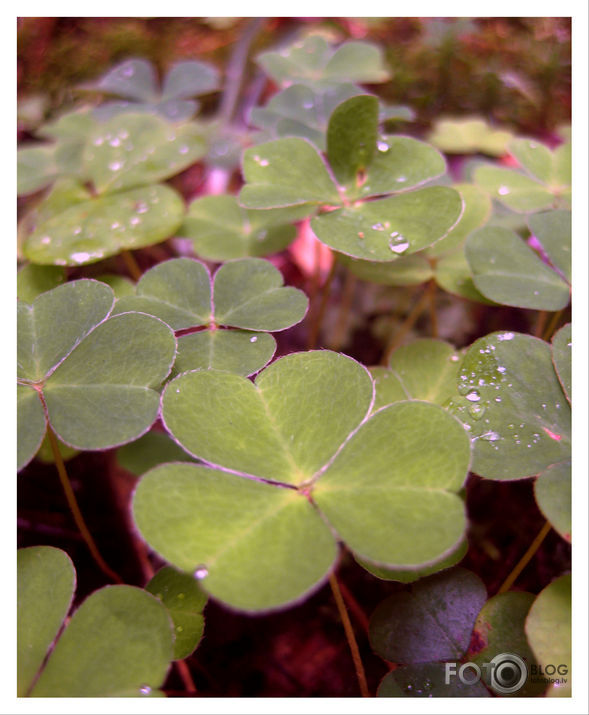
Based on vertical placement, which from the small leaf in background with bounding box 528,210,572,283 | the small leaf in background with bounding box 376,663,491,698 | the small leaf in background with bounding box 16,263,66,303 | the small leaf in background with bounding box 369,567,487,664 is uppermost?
the small leaf in background with bounding box 528,210,572,283

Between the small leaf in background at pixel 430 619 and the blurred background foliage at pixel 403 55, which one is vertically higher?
the blurred background foliage at pixel 403 55

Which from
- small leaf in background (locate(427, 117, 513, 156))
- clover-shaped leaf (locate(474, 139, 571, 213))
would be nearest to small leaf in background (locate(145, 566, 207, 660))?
clover-shaped leaf (locate(474, 139, 571, 213))

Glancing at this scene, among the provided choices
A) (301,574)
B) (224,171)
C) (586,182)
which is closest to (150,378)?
(301,574)

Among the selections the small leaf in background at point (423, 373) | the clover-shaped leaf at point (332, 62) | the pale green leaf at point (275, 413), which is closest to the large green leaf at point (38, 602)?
the pale green leaf at point (275, 413)

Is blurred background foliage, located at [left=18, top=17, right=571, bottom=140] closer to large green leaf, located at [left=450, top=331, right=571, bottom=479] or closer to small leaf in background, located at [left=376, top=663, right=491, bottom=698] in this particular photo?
large green leaf, located at [left=450, top=331, right=571, bottom=479]

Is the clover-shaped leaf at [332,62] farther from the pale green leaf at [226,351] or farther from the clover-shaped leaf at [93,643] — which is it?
the clover-shaped leaf at [93,643]

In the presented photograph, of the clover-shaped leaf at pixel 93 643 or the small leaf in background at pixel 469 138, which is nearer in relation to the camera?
the clover-shaped leaf at pixel 93 643
